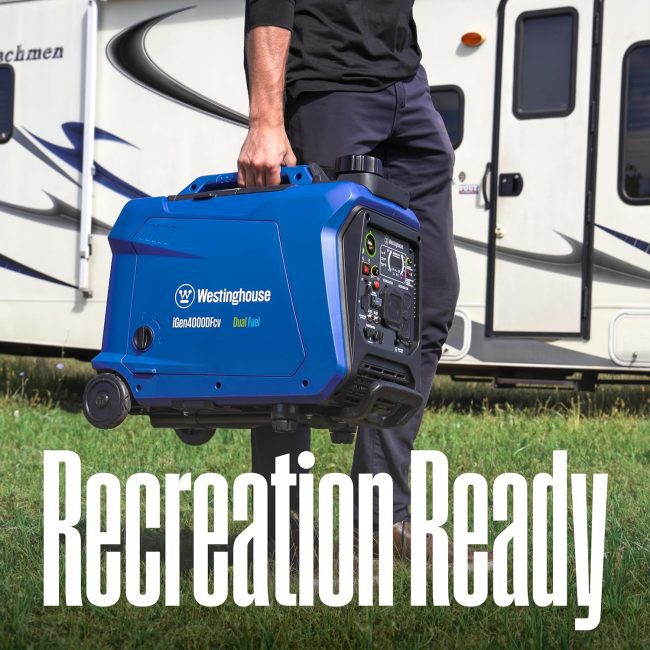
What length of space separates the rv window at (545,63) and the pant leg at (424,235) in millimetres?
3567

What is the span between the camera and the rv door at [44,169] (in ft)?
22.4

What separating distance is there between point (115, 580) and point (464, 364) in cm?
395

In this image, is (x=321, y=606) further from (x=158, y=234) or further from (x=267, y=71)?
(x=267, y=71)

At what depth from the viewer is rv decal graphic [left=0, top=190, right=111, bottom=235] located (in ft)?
22.4

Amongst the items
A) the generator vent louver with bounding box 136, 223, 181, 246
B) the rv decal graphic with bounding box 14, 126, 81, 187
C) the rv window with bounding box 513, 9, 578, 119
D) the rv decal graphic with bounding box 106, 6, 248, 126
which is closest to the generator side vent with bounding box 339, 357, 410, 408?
the generator vent louver with bounding box 136, 223, 181, 246

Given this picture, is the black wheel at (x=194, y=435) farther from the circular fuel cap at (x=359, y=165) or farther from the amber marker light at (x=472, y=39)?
the amber marker light at (x=472, y=39)

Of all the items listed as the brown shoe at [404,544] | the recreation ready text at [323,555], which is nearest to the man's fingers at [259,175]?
the recreation ready text at [323,555]

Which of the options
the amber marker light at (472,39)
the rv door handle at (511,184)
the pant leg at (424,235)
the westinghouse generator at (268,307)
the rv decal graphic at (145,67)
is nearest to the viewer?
the westinghouse generator at (268,307)

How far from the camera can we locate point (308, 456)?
8.57 feet

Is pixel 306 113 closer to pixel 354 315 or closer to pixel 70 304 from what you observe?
pixel 354 315

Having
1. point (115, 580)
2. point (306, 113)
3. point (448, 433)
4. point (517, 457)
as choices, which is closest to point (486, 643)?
point (115, 580)

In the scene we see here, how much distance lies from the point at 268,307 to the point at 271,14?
692mm

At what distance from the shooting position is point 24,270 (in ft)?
22.7

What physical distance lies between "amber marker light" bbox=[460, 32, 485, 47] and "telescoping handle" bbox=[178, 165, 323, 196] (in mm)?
4266
